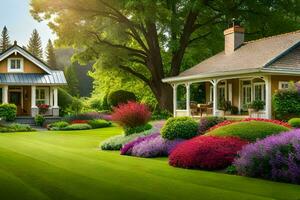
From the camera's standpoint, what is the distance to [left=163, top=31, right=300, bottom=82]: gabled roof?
25.4 m

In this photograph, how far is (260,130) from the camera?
1494 centimetres

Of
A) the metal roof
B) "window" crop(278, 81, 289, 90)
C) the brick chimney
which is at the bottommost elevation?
"window" crop(278, 81, 289, 90)

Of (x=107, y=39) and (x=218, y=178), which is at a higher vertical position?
(x=107, y=39)

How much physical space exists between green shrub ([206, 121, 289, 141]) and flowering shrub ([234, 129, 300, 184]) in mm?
2268

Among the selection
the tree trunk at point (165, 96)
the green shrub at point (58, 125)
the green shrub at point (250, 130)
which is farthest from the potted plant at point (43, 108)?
the green shrub at point (250, 130)

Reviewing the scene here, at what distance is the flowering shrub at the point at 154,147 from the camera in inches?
675

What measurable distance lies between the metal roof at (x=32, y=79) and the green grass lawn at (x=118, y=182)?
87.8ft

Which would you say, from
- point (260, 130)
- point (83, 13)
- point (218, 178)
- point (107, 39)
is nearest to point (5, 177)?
point (218, 178)

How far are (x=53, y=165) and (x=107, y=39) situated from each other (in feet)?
93.0

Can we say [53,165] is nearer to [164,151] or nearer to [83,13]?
[164,151]

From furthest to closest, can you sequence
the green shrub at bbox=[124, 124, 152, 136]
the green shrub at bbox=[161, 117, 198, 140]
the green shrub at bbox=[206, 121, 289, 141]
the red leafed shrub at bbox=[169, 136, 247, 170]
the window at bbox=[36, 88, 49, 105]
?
the window at bbox=[36, 88, 49, 105], the green shrub at bbox=[124, 124, 152, 136], the green shrub at bbox=[161, 117, 198, 140], the green shrub at bbox=[206, 121, 289, 141], the red leafed shrub at bbox=[169, 136, 247, 170]

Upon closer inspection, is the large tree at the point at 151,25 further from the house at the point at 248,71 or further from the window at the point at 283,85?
the window at the point at 283,85

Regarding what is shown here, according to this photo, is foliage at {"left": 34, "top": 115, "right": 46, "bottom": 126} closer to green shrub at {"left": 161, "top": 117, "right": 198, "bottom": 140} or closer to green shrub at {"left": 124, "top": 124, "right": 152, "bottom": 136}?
green shrub at {"left": 124, "top": 124, "right": 152, "bottom": 136}

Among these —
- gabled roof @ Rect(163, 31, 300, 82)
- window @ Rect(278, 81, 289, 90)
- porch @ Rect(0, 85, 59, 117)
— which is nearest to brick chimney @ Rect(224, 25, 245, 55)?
gabled roof @ Rect(163, 31, 300, 82)
